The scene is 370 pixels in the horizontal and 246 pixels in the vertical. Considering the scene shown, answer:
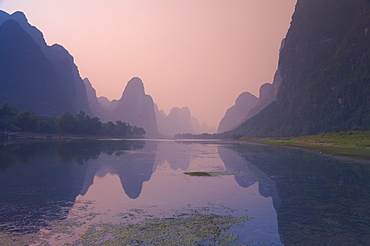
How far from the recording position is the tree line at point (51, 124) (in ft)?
315

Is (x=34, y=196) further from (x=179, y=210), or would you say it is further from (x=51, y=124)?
(x=51, y=124)

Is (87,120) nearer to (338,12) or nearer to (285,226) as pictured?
(285,226)

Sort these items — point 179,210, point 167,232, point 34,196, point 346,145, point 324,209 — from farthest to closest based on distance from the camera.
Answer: point 346,145 < point 34,196 < point 324,209 < point 179,210 < point 167,232

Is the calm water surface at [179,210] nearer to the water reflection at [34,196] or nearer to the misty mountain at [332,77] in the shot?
the water reflection at [34,196]

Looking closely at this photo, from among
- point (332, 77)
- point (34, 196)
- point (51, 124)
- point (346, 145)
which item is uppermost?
point (332, 77)

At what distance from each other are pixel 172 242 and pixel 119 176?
15274 mm

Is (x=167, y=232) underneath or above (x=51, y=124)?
underneath

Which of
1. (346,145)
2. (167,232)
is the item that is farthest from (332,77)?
(167,232)

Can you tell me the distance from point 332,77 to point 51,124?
149 m

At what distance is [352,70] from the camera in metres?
138

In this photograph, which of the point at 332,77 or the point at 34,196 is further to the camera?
the point at 332,77

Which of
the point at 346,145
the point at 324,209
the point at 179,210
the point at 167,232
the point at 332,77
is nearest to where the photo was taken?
the point at 167,232

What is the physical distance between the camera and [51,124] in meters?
120

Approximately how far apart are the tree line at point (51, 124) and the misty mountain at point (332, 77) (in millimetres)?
111420
